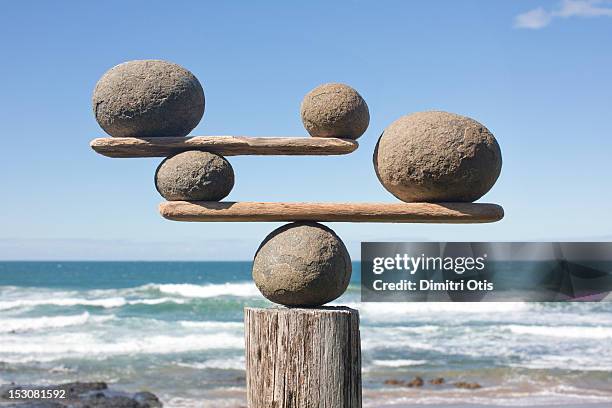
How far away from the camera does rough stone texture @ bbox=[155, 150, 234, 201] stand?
4375mm

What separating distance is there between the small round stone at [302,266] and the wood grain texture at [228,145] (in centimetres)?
47

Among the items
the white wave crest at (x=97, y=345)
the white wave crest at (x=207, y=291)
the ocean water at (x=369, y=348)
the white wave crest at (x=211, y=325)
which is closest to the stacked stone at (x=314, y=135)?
the ocean water at (x=369, y=348)

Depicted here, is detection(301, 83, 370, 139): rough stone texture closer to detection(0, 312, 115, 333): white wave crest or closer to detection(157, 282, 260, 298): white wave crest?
detection(0, 312, 115, 333): white wave crest

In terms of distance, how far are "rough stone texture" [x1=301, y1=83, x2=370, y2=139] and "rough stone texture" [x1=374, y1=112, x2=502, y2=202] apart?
0.20m

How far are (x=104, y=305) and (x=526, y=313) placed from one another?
11787 millimetres

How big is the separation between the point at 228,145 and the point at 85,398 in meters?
7.31

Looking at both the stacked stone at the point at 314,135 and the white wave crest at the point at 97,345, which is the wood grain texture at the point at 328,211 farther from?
the white wave crest at the point at 97,345

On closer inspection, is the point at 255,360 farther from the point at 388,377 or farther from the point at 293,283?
the point at 388,377

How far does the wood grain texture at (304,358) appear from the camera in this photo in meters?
4.33

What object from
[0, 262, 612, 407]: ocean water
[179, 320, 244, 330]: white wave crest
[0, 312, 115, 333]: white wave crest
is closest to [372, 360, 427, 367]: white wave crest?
[0, 262, 612, 407]: ocean water

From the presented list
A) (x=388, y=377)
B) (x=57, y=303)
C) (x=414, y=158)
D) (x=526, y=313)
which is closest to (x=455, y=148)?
(x=414, y=158)

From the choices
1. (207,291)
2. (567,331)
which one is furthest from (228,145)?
(207,291)

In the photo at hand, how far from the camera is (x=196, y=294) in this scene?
23953 millimetres

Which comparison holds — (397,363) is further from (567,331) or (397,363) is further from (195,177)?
(195,177)
